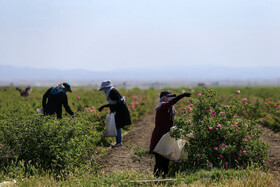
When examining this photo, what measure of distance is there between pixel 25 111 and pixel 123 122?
4103 millimetres

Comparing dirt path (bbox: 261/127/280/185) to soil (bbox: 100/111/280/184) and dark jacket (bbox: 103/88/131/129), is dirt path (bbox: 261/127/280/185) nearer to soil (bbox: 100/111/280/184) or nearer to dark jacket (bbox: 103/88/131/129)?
soil (bbox: 100/111/280/184)

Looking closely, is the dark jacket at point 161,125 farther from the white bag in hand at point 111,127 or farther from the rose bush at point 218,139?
the white bag in hand at point 111,127

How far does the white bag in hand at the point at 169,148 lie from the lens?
19.3 ft

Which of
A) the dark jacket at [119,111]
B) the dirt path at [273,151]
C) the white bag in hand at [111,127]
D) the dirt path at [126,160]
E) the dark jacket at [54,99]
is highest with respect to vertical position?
the dark jacket at [54,99]

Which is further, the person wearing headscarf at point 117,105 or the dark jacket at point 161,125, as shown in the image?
the person wearing headscarf at point 117,105

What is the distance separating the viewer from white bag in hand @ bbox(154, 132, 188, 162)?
587 centimetres

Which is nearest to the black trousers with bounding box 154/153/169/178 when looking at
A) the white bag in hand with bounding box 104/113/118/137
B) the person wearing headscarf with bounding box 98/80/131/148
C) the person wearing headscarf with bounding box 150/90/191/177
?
the person wearing headscarf with bounding box 150/90/191/177

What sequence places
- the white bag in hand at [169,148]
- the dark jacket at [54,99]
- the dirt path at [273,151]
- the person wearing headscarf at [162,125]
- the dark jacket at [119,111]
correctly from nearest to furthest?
the white bag in hand at [169,148], the person wearing headscarf at [162,125], the dirt path at [273,151], the dark jacket at [54,99], the dark jacket at [119,111]

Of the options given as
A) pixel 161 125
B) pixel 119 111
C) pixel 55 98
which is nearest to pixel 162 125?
pixel 161 125

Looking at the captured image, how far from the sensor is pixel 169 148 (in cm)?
590

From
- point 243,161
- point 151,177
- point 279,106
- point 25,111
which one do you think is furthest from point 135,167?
point 279,106

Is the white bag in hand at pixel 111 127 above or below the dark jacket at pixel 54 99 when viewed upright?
below

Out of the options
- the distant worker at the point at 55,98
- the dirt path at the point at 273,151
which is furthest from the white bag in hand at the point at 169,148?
the distant worker at the point at 55,98

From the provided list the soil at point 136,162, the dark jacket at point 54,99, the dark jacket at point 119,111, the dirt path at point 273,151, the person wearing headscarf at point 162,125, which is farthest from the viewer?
the dark jacket at point 119,111
